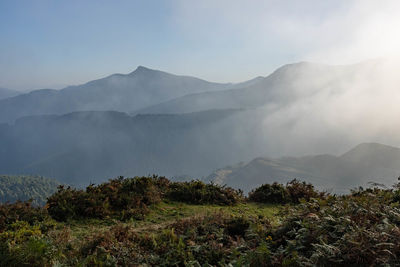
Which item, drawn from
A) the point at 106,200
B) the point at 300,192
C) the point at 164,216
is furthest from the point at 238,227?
the point at 300,192

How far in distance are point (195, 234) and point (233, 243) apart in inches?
42.6

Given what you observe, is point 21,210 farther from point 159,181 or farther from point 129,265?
point 159,181

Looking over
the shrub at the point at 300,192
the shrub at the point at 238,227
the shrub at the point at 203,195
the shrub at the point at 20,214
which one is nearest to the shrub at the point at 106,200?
the shrub at the point at 20,214

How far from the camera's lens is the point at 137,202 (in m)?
11.2

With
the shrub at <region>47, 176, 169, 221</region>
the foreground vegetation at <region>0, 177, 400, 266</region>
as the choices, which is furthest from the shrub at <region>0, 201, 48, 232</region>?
the shrub at <region>47, 176, 169, 221</region>

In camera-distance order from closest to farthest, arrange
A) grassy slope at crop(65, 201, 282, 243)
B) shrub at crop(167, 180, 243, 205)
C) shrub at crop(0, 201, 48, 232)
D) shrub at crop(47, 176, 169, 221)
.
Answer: shrub at crop(0, 201, 48, 232), grassy slope at crop(65, 201, 282, 243), shrub at crop(47, 176, 169, 221), shrub at crop(167, 180, 243, 205)

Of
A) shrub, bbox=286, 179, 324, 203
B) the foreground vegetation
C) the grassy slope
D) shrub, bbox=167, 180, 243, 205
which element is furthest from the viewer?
shrub, bbox=286, 179, 324, 203

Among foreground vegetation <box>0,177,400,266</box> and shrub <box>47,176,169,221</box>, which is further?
shrub <box>47,176,169,221</box>

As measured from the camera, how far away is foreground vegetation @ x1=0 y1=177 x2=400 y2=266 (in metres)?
5.73

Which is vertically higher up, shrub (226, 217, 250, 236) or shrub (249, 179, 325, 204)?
shrub (226, 217, 250, 236)

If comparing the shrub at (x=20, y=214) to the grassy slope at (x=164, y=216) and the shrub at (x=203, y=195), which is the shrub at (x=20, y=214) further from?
the shrub at (x=203, y=195)

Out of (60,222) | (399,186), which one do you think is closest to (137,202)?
(60,222)

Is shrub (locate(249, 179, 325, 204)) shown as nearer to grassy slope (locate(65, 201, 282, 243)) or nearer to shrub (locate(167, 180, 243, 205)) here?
grassy slope (locate(65, 201, 282, 243))

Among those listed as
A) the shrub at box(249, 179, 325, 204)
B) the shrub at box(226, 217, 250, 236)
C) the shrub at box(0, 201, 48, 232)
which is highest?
the shrub at box(0, 201, 48, 232)
